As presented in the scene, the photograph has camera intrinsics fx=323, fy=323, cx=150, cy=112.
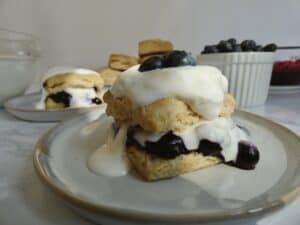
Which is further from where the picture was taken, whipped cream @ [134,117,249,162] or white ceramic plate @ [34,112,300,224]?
whipped cream @ [134,117,249,162]

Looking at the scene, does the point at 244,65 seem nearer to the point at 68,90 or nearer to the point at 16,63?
the point at 68,90

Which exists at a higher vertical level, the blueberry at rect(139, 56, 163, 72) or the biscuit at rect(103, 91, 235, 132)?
the blueberry at rect(139, 56, 163, 72)

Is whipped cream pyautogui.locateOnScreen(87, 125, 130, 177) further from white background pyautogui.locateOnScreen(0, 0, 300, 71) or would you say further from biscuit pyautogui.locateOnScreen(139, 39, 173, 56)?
white background pyautogui.locateOnScreen(0, 0, 300, 71)

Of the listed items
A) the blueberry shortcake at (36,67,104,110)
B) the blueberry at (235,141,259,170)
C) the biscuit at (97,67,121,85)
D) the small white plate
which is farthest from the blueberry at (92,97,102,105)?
the blueberry at (235,141,259,170)

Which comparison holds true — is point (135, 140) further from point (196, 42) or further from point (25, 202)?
point (196, 42)

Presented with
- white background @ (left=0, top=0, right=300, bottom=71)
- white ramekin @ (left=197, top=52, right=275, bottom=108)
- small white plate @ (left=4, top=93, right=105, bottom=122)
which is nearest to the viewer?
small white plate @ (left=4, top=93, right=105, bottom=122)

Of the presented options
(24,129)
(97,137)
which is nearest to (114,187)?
(97,137)
